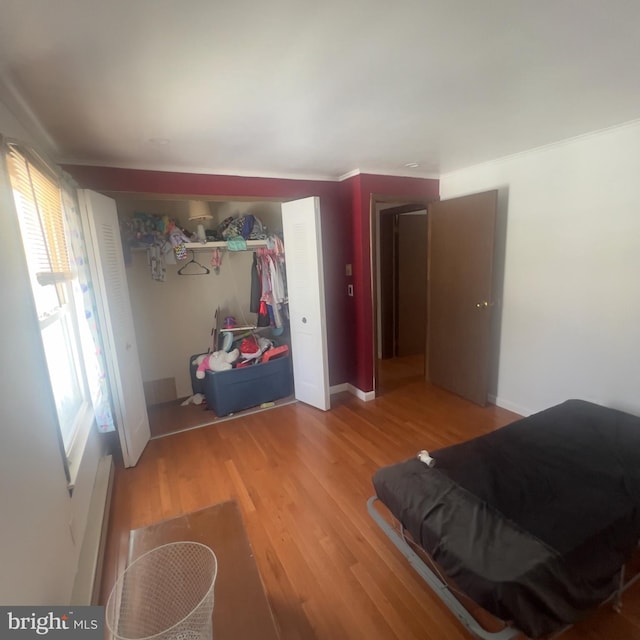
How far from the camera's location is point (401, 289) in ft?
15.0

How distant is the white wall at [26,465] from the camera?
986mm

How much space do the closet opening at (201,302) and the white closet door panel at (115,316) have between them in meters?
0.56

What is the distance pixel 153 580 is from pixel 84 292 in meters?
1.85

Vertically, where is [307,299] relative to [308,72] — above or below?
below

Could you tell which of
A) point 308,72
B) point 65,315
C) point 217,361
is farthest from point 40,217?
point 217,361

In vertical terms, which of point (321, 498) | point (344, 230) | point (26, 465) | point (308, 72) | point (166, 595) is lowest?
point (321, 498)

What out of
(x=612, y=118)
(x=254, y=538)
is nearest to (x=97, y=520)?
(x=254, y=538)

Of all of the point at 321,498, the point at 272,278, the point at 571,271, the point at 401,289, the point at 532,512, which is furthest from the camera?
the point at 401,289

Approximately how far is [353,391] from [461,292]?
59.4 inches

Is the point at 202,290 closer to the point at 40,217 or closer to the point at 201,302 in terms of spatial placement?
the point at 201,302

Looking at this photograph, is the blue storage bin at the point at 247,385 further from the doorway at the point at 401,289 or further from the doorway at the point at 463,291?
the doorway at the point at 401,289

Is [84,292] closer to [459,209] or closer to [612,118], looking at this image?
[459,209]

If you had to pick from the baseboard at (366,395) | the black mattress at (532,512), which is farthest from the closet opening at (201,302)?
the black mattress at (532,512)

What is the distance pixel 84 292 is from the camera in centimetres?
220
